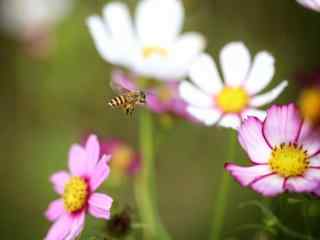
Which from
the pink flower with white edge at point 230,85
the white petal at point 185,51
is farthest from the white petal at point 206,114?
the white petal at point 185,51

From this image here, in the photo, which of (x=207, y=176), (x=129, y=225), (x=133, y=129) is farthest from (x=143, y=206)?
(x=133, y=129)

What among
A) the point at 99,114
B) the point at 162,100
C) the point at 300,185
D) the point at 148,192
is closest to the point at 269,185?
the point at 300,185

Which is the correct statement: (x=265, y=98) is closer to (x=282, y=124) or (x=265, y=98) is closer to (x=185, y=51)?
(x=282, y=124)

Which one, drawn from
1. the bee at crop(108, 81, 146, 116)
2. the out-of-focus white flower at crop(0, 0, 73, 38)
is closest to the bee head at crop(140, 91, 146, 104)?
the bee at crop(108, 81, 146, 116)

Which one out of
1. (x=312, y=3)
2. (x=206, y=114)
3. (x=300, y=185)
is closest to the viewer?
(x=300, y=185)

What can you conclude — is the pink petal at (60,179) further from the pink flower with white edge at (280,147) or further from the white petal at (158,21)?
the white petal at (158,21)

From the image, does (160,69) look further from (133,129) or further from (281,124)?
(133,129)
